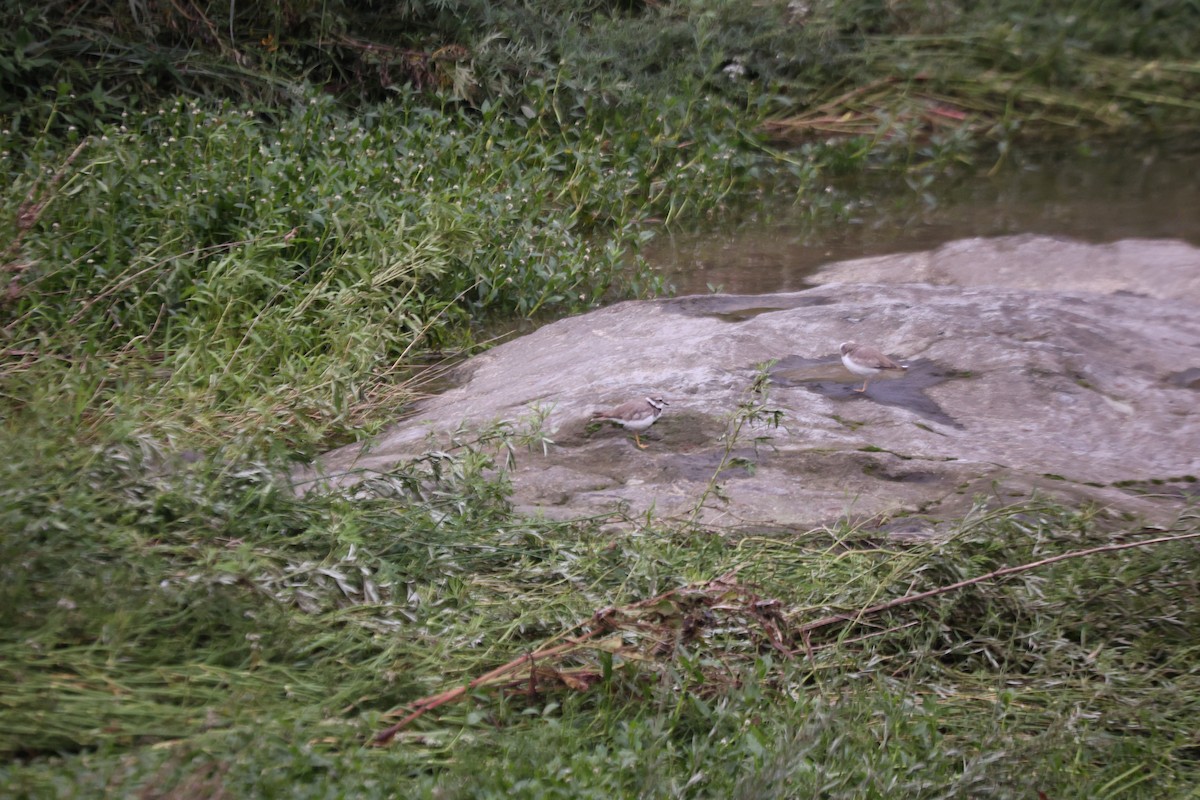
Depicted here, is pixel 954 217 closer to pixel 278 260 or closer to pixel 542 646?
pixel 278 260

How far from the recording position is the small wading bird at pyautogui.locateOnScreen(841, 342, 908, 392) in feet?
16.0

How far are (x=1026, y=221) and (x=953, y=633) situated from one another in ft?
19.4

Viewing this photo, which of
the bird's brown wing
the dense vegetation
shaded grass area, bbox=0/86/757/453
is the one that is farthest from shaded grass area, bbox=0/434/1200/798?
the bird's brown wing

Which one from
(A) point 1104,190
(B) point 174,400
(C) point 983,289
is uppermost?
(B) point 174,400

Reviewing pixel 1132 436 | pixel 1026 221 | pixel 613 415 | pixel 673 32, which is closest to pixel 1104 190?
pixel 1026 221

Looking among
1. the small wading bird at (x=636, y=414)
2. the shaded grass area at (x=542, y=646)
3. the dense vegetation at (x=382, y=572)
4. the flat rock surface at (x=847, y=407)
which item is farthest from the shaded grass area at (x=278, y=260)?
the small wading bird at (x=636, y=414)

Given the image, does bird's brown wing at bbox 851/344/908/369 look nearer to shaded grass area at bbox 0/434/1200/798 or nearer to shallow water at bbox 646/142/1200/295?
shaded grass area at bbox 0/434/1200/798

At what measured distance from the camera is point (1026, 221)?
28.7ft

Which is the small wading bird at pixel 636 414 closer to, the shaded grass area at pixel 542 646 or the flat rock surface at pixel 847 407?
the flat rock surface at pixel 847 407

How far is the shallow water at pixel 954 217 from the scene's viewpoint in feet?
25.7

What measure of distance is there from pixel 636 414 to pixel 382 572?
142cm

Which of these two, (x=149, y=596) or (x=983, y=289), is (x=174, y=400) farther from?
(x=983, y=289)

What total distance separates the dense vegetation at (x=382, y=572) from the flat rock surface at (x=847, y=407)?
0.26 meters

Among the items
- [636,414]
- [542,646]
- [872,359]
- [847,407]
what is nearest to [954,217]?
[872,359]
